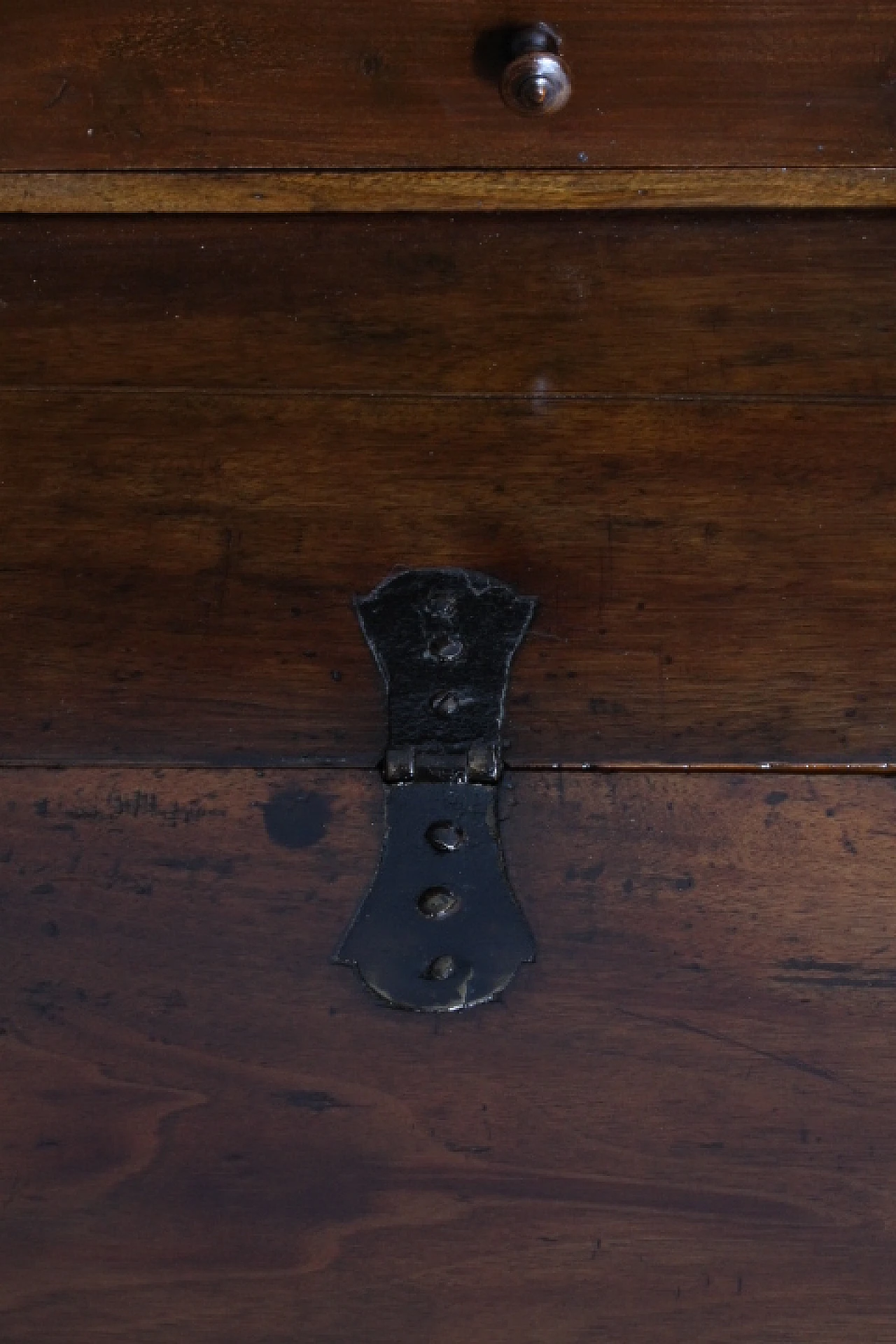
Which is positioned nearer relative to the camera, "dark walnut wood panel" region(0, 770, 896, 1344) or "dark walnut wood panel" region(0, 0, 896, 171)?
"dark walnut wood panel" region(0, 770, 896, 1344)

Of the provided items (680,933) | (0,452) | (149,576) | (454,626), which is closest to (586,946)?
(680,933)

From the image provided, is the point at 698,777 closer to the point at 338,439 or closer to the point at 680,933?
the point at 680,933

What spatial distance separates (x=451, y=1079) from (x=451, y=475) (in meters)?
0.46

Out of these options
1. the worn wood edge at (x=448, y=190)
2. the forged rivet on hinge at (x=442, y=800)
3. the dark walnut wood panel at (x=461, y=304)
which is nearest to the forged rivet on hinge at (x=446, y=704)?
the forged rivet on hinge at (x=442, y=800)

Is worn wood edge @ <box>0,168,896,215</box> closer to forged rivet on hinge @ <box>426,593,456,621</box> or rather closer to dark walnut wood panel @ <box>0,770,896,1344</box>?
forged rivet on hinge @ <box>426,593,456,621</box>

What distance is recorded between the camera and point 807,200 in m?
1.07

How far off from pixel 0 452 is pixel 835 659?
2.18 ft

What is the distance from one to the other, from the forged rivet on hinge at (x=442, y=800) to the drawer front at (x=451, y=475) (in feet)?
0.07

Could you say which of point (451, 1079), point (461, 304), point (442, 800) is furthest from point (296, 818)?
point (461, 304)

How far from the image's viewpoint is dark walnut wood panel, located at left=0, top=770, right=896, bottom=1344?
0.82m

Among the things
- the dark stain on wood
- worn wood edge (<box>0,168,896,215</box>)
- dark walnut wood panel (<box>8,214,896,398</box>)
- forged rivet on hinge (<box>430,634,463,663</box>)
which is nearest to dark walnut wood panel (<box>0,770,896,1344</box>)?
the dark stain on wood

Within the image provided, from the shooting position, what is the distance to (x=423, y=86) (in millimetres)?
978

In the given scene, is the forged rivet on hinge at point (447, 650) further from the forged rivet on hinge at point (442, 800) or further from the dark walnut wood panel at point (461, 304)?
the dark walnut wood panel at point (461, 304)

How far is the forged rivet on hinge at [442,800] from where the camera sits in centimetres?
89
